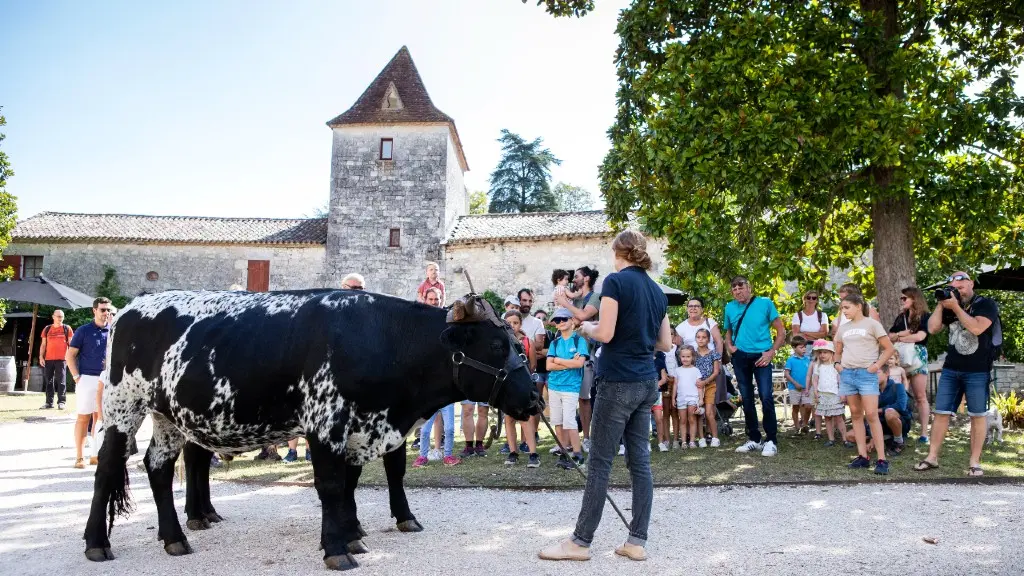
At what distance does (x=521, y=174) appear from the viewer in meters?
56.8

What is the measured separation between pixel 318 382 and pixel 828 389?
7.22 meters

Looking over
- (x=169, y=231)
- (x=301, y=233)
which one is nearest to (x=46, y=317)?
(x=169, y=231)

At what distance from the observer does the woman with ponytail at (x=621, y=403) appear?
465 centimetres

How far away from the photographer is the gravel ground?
451cm

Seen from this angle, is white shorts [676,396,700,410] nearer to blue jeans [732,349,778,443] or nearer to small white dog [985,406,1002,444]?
blue jeans [732,349,778,443]

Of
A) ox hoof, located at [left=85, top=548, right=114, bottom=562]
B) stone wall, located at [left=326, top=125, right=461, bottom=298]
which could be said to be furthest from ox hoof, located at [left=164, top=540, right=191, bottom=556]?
stone wall, located at [left=326, top=125, right=461, bottom=298]

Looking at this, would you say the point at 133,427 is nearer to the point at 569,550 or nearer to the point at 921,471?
the point at 569,550

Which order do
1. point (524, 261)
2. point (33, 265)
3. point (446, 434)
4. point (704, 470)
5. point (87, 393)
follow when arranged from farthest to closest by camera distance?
point (33, 265), point (524, 261), point (87, 393), point (446, 434), point (704, 470)

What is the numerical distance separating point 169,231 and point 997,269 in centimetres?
3316

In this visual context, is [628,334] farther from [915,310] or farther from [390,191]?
[390,191]

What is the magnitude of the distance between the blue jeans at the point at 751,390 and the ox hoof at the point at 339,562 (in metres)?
5.97

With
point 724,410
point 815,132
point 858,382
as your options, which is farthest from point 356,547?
point 815,132

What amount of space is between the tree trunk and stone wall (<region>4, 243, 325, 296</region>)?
85.5 feet

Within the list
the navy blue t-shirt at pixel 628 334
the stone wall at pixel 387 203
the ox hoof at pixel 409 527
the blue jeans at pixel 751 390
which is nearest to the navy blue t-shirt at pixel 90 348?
the ox hoof at pixel 409 527
